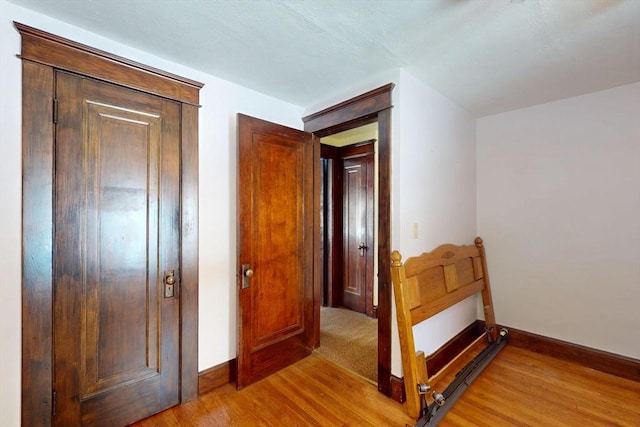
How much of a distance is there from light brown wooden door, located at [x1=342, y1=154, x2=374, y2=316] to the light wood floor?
1562 millimetres

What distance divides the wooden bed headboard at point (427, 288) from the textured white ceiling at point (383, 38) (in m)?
1.39

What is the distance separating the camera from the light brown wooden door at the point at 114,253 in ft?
5.19

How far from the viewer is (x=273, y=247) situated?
2.41 meters

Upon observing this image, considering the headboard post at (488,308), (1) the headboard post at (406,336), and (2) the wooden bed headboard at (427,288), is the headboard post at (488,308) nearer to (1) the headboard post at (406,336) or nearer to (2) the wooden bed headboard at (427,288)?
(2) the wooden bed headboard at (427,288)

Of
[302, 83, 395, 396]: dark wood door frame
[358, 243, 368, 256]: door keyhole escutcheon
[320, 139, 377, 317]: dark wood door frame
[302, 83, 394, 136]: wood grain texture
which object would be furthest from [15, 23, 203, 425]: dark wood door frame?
[358, 243, 368, 256]: door keyhole escutcheon

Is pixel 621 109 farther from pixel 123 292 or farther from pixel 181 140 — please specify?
pixel 123 292

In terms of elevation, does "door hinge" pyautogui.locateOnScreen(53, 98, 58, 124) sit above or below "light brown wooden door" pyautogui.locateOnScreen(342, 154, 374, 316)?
above

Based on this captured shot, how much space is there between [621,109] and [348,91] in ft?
7.69

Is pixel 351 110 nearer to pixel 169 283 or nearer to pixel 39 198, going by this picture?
pixel 169 283

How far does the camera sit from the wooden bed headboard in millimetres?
1743

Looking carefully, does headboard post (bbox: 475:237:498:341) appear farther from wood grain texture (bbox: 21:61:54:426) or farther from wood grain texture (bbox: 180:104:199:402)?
wood grain texture (bbox: 21:61:54:426)

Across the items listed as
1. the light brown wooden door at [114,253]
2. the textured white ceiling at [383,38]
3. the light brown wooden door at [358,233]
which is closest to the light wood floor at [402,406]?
the light brown wooden door at [114,253]

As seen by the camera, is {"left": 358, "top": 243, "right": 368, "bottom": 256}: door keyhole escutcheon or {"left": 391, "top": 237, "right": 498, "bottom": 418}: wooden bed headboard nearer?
{"left": 391, "top": 237, "right": 498, "bottom": 418}: wooden bed headboard

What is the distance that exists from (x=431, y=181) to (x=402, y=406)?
69.3 inches
